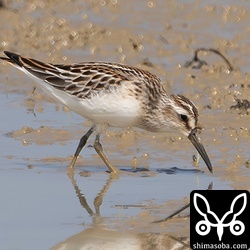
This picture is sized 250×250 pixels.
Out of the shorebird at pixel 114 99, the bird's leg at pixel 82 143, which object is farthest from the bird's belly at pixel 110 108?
the bird's leg at pixel 82 143

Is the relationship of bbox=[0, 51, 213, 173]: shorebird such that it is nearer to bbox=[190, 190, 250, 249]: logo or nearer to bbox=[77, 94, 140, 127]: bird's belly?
bbox=[77, 94, 140, 127]: bird's belly

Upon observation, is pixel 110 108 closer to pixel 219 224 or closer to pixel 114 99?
pixel 114 99

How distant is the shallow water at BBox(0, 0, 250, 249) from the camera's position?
10.2 m

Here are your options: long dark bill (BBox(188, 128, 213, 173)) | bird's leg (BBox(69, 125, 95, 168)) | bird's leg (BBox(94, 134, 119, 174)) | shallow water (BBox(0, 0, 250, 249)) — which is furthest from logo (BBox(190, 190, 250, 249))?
bird's leg (BBox(69, 125, 95, 168))

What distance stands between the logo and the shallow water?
135mm

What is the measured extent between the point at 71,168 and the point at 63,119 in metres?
1.72

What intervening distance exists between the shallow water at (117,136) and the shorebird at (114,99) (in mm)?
391

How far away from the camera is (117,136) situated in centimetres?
1314

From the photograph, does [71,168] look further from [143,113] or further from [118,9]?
[118,9]

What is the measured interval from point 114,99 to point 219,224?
252 centimetres

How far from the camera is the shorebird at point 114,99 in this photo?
12.0 metres

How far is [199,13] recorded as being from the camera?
17797 mm

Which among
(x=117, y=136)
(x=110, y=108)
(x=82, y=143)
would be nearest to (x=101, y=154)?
(x=82, y=143)

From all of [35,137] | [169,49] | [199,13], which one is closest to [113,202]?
[35,137]
